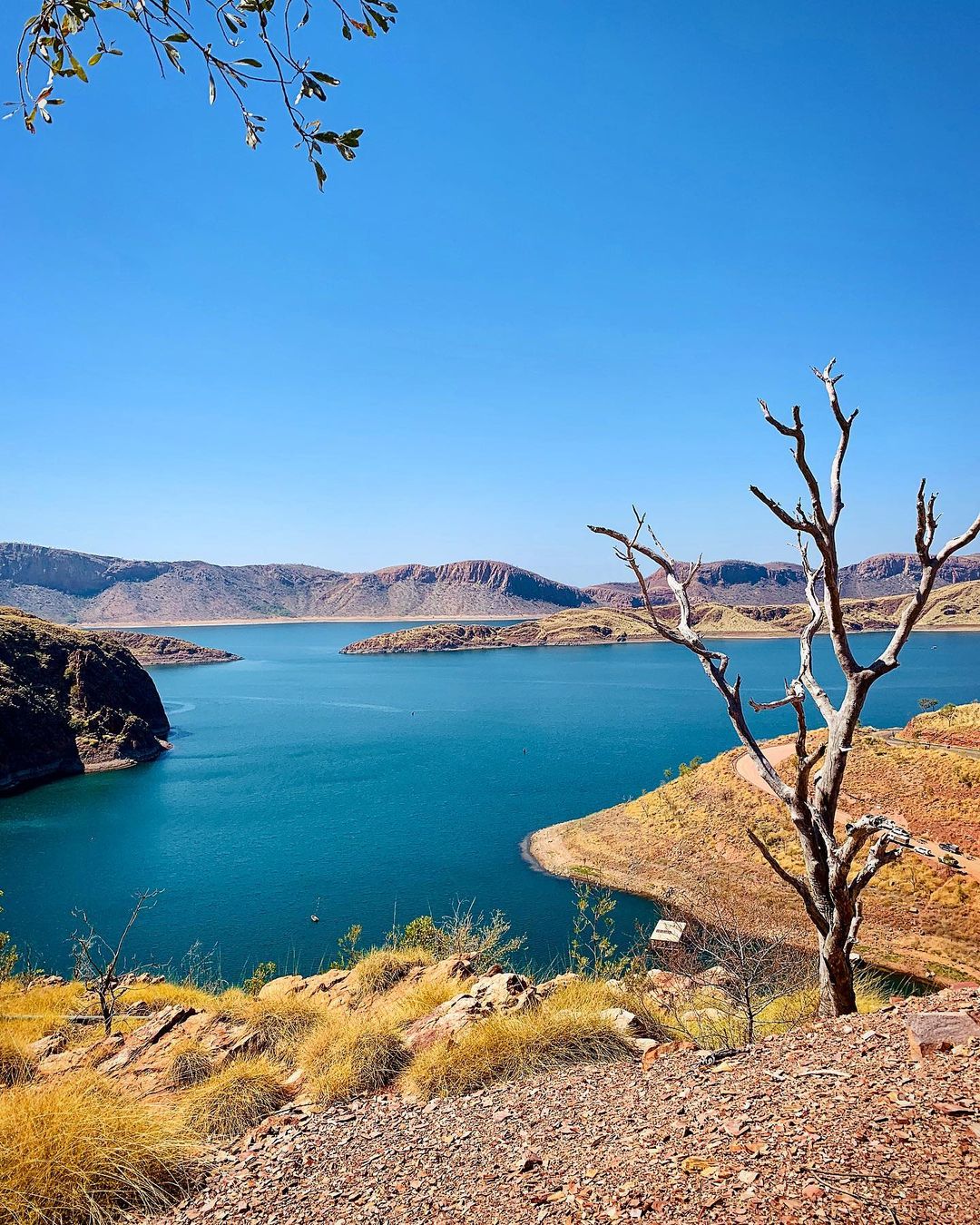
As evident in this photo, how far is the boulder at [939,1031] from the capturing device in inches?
191

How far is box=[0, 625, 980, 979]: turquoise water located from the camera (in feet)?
106

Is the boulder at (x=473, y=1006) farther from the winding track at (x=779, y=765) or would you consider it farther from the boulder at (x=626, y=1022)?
the winding track at (x=779, y=765)

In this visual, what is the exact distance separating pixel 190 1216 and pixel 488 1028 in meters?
3.45

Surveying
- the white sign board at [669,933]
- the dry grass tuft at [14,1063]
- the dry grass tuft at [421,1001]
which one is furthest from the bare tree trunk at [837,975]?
the white sign board at [669,933]

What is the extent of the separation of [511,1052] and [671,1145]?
3.07 meters

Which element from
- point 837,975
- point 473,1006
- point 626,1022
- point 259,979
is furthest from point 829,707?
point 259,979

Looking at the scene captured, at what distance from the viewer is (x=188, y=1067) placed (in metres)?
8.30

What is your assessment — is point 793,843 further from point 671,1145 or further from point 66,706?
point 66,706

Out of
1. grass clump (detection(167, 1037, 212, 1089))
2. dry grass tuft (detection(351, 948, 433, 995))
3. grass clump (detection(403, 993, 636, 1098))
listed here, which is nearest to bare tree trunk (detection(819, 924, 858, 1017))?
grass clump (detection(403, 993, 636, 1098))

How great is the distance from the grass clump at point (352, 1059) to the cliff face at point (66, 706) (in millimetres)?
62697

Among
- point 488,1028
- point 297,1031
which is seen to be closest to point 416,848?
point 297,1031

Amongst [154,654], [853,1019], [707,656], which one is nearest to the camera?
[853,1019]

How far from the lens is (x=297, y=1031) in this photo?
31.3 ft

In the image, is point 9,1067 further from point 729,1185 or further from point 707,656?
point 707,656
